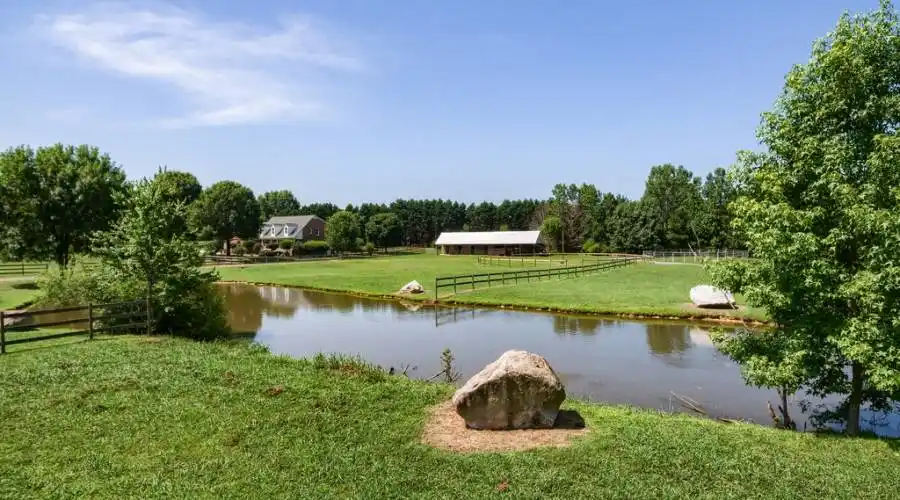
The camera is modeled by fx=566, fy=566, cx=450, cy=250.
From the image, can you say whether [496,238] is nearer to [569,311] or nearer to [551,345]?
[569,311]

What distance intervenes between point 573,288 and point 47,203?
3657 cm

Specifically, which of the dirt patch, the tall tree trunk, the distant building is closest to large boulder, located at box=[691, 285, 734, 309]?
the tall tree trunk

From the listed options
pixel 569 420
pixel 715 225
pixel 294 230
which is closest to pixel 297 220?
pixel 294 230

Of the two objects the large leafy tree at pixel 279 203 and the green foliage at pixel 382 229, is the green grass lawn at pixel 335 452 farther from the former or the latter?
the large leafy tree at pixel 279 203

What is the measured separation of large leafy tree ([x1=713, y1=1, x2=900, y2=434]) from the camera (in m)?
9.23

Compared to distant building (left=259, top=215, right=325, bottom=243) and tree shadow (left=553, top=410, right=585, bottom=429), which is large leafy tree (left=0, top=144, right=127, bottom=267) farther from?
distant building (left=259, top=215, right=325, bottom=243)

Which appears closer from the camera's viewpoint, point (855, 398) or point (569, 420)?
point (569, 420)

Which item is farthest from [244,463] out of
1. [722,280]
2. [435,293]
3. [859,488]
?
[435,293]

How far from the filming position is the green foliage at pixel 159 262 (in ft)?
62.0

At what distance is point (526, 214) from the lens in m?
127

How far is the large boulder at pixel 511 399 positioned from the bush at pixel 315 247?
83072 millimetres

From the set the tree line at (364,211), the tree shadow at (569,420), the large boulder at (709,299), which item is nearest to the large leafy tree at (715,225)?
the tree line at (364,211)

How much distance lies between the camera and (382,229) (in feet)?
351

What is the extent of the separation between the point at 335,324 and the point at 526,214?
102743 mm
